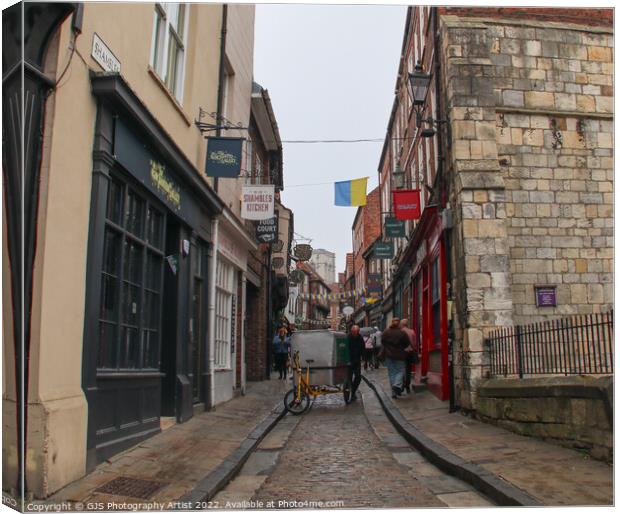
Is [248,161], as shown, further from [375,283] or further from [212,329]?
[375,283]

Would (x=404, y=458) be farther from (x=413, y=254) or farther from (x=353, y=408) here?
(x=413, y=254)

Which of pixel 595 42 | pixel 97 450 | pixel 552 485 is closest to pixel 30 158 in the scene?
pixel 97 450

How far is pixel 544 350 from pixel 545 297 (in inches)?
104

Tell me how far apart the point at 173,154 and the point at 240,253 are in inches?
245

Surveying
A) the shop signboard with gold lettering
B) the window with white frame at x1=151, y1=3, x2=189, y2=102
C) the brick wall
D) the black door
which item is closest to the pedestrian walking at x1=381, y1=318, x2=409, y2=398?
the shop signboard with gold lettering

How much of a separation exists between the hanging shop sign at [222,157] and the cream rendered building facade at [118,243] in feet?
0.92

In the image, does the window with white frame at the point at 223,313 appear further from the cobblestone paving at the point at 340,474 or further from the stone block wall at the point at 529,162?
the stone block wall at the point at 529,162

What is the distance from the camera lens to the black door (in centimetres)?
672

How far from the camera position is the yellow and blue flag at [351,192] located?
1435cm

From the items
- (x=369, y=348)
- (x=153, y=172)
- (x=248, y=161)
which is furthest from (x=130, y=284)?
(x=369, y=348)

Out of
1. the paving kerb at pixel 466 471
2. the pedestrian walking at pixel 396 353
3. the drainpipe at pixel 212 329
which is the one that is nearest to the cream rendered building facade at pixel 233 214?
the drainpipe at pixel 212 329

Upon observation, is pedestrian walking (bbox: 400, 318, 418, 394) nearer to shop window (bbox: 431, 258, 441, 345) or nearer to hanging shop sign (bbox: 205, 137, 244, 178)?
shop window (bbox: 431, 258, 441, 345)

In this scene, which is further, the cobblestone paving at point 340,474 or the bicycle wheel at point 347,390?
the bicycle wheel at point 347,390

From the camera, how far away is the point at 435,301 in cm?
1368
